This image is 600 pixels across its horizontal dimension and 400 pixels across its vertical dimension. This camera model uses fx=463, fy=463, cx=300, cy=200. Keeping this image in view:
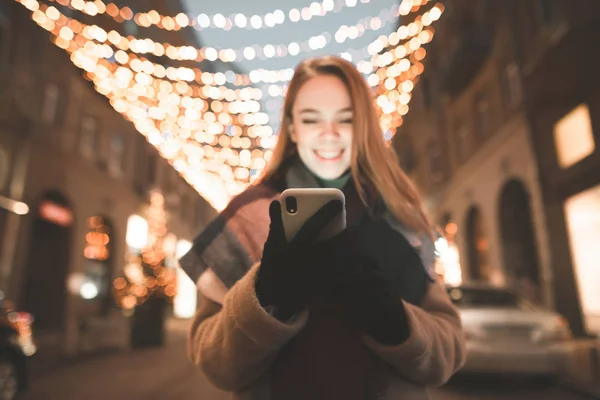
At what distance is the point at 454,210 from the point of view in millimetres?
20750

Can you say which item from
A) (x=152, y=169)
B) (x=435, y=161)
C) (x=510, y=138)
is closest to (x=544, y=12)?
(x=510, y=138)

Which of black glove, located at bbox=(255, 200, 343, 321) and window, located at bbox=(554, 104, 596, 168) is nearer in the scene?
black glove, located at bbox=(255, 200, 343, 321)

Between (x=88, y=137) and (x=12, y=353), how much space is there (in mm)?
12558

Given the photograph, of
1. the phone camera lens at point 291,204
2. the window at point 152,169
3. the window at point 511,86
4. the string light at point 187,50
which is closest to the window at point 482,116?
the window at point 511,86

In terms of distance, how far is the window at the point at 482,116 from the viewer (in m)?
17.0

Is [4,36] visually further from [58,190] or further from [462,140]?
[462,140]

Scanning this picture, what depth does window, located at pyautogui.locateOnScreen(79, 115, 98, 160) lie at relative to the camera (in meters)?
16.4

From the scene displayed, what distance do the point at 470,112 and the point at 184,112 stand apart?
1191 cm

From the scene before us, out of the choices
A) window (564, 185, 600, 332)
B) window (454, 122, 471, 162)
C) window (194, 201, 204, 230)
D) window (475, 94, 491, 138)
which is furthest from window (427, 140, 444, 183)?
window (194, 201, 204, 230)

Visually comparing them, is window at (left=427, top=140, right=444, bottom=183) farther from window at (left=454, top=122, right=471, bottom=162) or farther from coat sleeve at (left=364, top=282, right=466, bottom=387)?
coat sleeve at (left=364, top=282, right=466, bottom=387)

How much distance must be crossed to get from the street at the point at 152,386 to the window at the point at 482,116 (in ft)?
38.5

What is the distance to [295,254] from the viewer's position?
41.8 inches

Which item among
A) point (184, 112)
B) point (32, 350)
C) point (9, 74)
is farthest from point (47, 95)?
point (32, 350)

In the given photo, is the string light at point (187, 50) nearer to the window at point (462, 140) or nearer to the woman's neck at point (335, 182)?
the woman's neck at point (335, 182)
